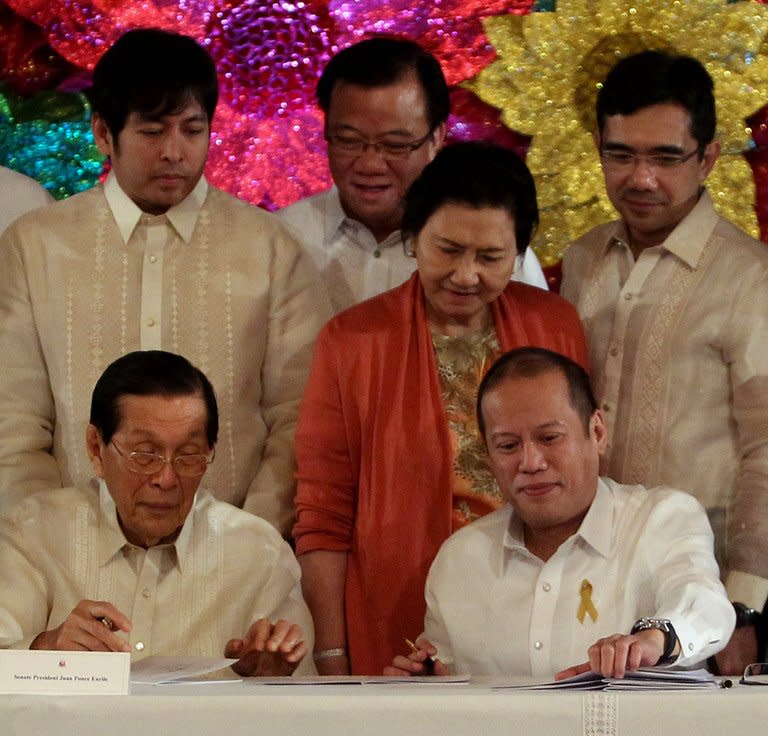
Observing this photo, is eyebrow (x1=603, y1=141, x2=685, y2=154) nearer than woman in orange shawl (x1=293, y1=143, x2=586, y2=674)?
No

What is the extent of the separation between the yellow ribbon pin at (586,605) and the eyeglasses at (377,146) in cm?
113

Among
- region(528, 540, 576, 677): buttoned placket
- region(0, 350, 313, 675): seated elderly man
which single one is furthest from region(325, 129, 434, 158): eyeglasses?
region(528, 540, 576, 677): buttoned placket

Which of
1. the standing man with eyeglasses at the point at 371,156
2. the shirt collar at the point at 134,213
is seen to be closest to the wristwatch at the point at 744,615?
the standing man with eyeglasses at the point at 371,156

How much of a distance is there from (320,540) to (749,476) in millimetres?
771

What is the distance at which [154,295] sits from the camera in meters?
3.40

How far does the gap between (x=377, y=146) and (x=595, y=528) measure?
1.08 meters

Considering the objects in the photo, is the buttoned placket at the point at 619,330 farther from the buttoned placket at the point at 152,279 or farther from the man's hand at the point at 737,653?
the buttoned placket at the point at 152,279

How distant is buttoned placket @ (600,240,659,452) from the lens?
11.1ft

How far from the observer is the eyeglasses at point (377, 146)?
3.58 meters

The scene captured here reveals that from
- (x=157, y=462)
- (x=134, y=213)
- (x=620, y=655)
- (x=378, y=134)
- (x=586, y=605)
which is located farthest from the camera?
(x=378, y=134)

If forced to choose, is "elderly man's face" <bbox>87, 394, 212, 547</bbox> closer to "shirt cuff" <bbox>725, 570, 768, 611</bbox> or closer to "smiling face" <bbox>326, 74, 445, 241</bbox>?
"smiling face" <bbox>326, 74, 445, 241</bbox>

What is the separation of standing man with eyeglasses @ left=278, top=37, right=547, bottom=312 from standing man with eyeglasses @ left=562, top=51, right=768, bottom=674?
0.34 m

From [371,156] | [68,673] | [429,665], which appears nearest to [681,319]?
[371,156]

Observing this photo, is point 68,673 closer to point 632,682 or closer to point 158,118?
point 632,682
